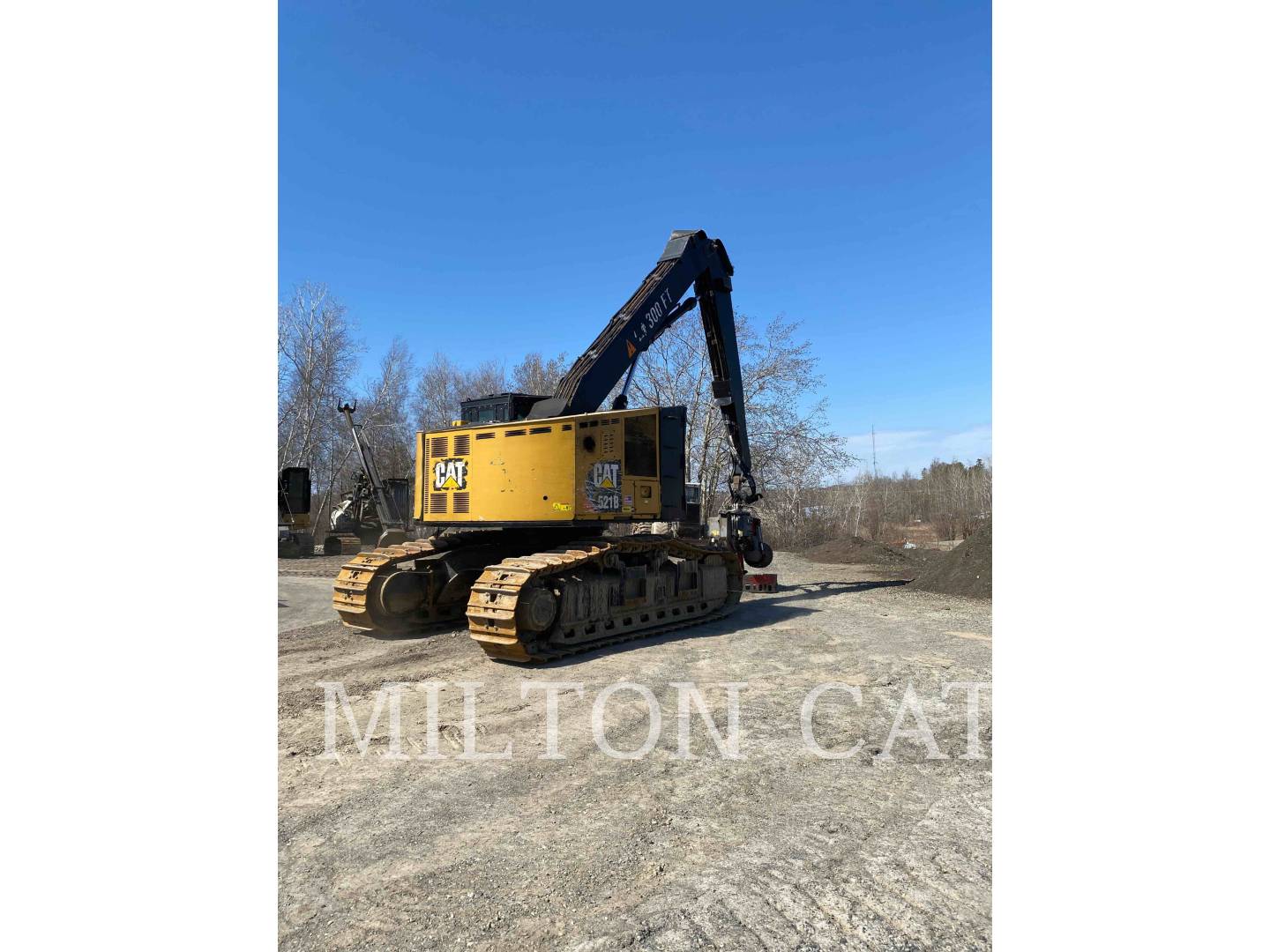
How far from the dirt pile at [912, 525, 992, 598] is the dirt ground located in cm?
706

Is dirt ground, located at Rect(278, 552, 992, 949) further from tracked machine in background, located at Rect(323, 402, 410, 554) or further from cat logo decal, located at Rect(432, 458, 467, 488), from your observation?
tracked machine in background, located at Rect(323, 402, 410, 554)

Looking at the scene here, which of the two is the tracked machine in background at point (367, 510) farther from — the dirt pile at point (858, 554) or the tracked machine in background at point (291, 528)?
the dirt pile at point (858, 554)

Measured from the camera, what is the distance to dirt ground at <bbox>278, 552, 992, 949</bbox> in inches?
111

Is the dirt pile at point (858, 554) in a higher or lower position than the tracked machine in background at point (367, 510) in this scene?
lower

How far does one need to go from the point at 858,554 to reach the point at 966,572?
791cm

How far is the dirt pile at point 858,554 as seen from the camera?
68.9 ft

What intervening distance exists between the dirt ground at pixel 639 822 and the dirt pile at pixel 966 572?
7061 millimetres

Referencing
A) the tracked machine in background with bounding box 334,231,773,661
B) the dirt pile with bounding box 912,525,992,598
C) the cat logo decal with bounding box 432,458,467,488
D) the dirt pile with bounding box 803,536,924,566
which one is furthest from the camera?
the dirt pile with bounding box 803,536,924,566

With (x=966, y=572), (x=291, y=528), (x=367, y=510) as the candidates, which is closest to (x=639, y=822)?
(x=966, y=572)

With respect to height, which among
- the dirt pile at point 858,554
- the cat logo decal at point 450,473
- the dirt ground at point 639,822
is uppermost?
the cat logo decal at point 450,473

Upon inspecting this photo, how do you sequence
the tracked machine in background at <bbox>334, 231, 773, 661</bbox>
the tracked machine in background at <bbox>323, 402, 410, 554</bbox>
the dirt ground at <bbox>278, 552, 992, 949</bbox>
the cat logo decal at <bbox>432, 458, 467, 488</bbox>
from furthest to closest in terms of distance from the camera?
1. the tracked machine in background at <bbox>323, 402, 410, 554</bbox>
2. the cat logo decal at <bbox>432, 458, 467, 488</bbox>
3. the tracked machine in background at <bbox>334, 231, 773, 661</bbox>
4. the dirt ground at <bbox>278, 552, 992, 949</bbox>

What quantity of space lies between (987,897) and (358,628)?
8.02 metres

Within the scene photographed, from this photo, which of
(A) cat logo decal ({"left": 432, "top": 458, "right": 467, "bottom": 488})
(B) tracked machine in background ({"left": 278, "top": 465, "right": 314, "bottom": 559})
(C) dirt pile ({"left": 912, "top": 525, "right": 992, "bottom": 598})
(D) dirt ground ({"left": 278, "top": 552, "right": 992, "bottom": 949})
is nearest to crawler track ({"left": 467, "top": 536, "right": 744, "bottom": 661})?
(D) dirt ground ({"left": 278, "top": 552, "right": 992, "bottom": 949})

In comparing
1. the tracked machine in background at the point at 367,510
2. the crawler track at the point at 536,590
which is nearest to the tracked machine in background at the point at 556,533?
the crawler track at the point at 536,590
